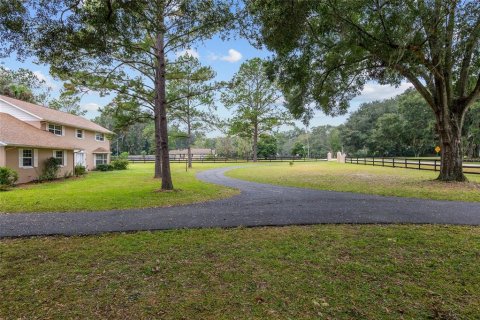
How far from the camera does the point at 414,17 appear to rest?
7336 millimetres

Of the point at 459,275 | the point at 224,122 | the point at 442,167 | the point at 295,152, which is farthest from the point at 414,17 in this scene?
the point at 295,152

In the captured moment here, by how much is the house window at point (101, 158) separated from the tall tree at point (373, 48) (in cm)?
2152

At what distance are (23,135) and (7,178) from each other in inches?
159

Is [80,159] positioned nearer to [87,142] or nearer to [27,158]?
[87,142]

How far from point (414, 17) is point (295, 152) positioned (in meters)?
52.7

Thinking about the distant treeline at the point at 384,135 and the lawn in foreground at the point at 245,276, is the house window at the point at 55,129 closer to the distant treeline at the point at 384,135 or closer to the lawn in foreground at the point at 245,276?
the distant treeline at the point at 384,135

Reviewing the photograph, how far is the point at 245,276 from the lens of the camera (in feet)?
11.8

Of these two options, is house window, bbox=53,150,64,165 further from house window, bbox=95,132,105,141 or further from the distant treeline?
the distant treeline

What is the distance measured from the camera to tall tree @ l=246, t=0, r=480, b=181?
21.3 ft

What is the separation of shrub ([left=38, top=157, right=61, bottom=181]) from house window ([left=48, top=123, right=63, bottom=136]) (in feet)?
14.7

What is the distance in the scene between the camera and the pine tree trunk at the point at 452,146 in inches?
521

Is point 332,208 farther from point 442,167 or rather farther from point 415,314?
point 442,167

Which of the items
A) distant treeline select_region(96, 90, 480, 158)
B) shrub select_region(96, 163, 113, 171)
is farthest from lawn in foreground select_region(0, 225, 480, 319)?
distant treeline select_region(96, 90, 480, 158)

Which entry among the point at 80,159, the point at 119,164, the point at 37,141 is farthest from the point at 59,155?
the point at 119,164
